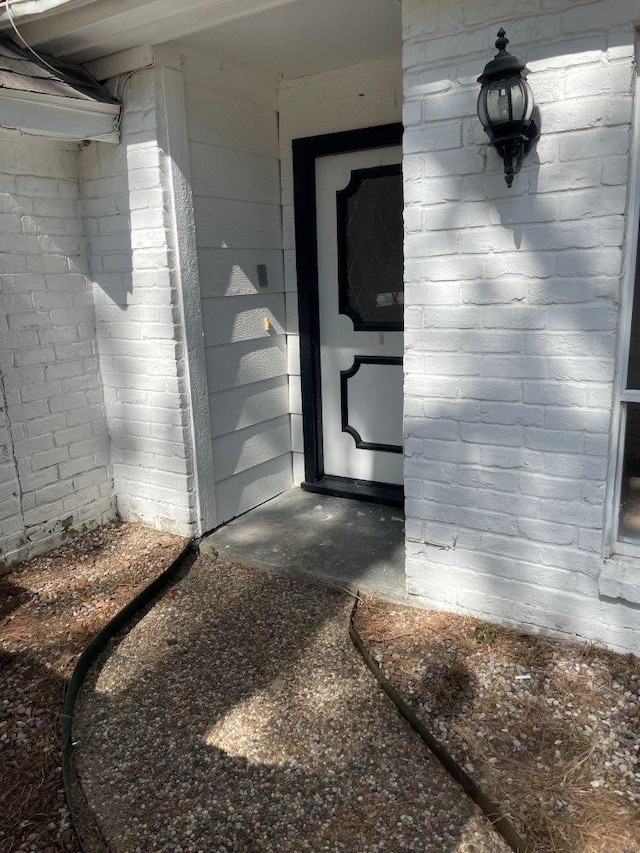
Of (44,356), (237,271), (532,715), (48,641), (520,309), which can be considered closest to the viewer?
(532,715)

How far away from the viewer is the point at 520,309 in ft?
7.82

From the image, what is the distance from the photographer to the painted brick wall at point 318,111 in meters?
3.45

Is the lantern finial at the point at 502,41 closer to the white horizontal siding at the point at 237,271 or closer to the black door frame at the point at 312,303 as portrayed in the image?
the black door frame at the point at 312,303

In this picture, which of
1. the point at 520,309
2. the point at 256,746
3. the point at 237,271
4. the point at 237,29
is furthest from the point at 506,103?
the point at 256,746

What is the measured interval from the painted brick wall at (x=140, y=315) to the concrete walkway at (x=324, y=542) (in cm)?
37

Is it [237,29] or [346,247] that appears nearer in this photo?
[237,29]

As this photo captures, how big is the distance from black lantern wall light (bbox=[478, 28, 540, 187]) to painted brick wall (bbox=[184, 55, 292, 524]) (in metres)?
1.66

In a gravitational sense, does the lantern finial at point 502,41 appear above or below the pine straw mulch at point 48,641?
above

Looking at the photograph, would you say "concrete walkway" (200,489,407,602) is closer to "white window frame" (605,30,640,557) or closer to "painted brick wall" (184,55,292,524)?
"painted brick wall" (184,55,292,524)

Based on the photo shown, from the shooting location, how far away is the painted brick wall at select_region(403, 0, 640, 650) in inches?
Result: 85.7

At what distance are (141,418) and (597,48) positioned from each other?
8.76 feet

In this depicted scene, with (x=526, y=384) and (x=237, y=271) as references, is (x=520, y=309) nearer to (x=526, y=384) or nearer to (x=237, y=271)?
(x=526, y=384)

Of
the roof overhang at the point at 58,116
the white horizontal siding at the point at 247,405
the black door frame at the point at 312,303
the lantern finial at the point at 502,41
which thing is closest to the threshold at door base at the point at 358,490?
the black door frame at the point at 312,303

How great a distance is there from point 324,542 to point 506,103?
220 centimetres
